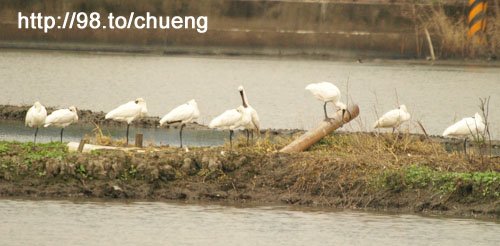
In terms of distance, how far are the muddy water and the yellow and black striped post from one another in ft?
4.64

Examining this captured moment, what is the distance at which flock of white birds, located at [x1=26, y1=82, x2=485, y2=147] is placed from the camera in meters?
20.5

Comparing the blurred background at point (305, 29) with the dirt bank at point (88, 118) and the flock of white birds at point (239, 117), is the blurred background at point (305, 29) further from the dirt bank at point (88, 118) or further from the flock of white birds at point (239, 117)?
the flock of white birds at point (239, 117)

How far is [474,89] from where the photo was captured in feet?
138

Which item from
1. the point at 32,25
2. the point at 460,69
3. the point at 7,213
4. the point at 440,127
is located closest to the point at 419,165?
the point at 7,213

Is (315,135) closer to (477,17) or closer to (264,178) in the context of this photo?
(264,178)

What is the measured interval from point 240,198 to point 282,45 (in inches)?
1268

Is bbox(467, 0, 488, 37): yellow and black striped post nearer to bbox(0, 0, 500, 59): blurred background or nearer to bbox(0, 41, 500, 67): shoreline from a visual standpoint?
bbox(0, 0, 500, 59): blurred background

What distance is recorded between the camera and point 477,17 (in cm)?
4897

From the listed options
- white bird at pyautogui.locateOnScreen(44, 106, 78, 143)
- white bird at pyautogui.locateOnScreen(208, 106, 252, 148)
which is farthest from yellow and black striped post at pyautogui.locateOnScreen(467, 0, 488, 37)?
white bird at pyautogui.locateOnScreen(208, 106, 252, 148)


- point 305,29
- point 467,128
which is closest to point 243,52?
point 305,29

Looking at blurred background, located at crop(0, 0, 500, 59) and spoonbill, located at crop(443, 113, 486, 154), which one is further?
blurred background, located at crop(0, 0, 500, 59)

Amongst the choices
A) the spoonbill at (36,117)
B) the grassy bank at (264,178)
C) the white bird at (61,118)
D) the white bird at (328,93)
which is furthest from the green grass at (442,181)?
the spoonbill at (36,117)

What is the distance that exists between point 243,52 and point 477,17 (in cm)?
825

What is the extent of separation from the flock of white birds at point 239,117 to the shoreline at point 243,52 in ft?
88.7
